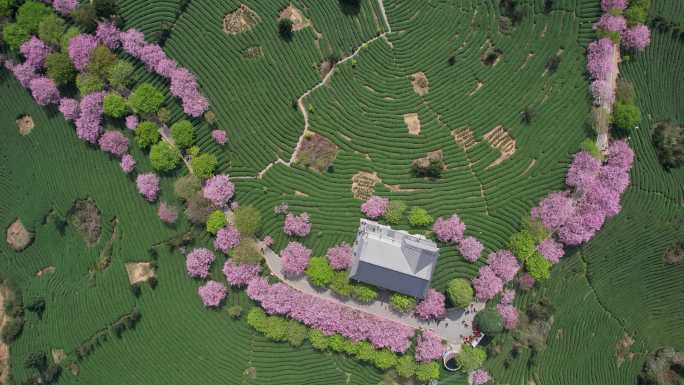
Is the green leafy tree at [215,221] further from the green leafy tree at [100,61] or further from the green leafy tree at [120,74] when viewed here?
the green leafy tree at [100,61]

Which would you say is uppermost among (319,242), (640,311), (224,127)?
(224,127)

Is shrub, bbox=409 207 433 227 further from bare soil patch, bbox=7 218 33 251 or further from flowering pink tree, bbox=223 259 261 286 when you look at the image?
bare soil patch, bbox=7 218 33 251

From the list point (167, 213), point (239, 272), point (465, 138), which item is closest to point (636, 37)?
point (465, 138)

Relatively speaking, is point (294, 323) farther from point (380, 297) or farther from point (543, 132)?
point (543, 132)

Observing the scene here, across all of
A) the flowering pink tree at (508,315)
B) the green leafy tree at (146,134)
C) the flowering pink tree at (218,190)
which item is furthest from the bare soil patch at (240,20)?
the flowering pink tree at (508,315)

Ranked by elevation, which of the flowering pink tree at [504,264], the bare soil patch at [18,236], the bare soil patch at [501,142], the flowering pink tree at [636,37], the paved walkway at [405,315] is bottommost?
the bare soil patch at [18,236]

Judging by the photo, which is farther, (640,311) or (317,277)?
(640,311)

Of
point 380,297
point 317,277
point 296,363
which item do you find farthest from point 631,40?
point 296,363

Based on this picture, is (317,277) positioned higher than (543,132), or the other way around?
(543,132)
